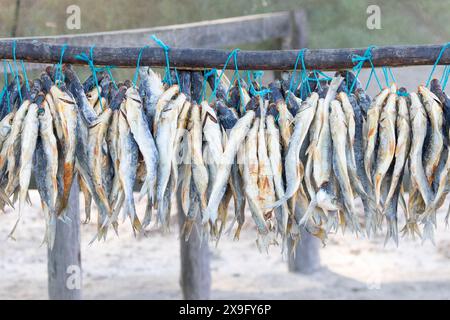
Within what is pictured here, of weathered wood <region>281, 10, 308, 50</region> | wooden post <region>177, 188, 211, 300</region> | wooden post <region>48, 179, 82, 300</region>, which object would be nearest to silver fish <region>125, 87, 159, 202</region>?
wooden post <region>48, 179, 82, 300</region>

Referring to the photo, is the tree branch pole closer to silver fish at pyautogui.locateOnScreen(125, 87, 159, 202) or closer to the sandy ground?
silver fish at pyautogui.locateOnScreen(125, 87, 159, 202)

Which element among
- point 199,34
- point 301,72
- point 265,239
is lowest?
point 265,239

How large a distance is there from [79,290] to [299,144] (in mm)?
3247

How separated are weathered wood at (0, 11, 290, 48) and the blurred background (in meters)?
0.32

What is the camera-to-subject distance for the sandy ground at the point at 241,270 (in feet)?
21.2

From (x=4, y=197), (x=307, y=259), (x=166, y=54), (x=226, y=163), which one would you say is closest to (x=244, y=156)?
(x=226, y=163)

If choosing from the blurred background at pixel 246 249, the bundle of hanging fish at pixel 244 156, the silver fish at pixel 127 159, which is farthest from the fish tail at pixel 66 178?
the blurred background at pixel 246 249

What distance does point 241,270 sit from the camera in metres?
7.07

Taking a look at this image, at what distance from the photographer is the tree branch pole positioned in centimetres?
240

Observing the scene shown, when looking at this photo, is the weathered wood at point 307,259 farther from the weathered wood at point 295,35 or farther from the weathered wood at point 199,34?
the weathered wood at point 199,34

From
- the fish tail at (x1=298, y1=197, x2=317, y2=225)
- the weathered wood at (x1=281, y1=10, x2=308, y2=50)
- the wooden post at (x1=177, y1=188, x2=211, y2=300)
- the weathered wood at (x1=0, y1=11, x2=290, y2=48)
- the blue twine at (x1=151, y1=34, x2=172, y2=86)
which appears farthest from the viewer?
the weathered wood at (x1=281, y1=10, x2=308, y2=50)

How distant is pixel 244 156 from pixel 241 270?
479 cm

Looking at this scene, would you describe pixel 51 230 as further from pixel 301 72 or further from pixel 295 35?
pixel 295 35

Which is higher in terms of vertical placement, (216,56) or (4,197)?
(216,56)
